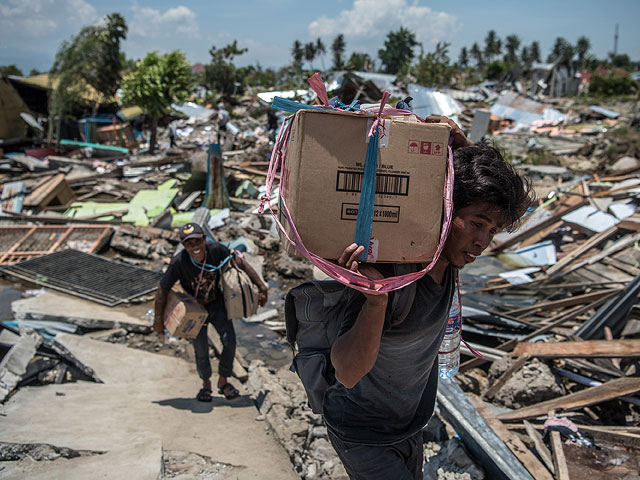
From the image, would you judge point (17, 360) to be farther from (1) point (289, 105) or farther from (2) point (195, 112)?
(2) point (195, 112)

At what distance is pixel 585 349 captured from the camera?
12.8ft

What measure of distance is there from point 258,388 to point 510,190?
3379mm

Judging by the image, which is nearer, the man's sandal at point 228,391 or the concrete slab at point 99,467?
the concrete slab at point 99,467

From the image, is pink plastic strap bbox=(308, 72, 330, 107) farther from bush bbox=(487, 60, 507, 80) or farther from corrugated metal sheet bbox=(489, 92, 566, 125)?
Answer: bush bbox=(487, 60, 507, 80)

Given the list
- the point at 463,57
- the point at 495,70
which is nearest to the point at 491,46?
the point at 463,57

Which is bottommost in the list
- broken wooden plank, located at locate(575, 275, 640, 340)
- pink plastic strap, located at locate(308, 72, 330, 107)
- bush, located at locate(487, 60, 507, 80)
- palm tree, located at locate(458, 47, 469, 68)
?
broken wooden plank, located at locate(575, 275, 640, 340)

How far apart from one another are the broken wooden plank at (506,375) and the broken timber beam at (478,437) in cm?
94

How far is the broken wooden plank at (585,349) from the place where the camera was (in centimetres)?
374

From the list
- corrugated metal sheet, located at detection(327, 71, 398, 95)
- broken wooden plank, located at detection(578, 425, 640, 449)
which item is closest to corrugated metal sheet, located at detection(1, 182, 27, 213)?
broken wooden plank, located at detection(578, 425, 640, 449)

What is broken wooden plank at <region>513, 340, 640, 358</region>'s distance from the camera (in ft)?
12.3

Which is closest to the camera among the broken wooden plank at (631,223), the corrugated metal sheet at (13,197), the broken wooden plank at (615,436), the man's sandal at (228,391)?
the broken wooden plank at (615,436)

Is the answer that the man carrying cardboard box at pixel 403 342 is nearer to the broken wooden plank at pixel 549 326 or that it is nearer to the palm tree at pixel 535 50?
the broken wooden plank at pixel 549 326

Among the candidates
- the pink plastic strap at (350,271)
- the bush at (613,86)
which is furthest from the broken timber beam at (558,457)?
the bush at (613,86)

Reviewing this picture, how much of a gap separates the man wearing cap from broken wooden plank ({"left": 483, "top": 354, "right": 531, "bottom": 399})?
225 cm
